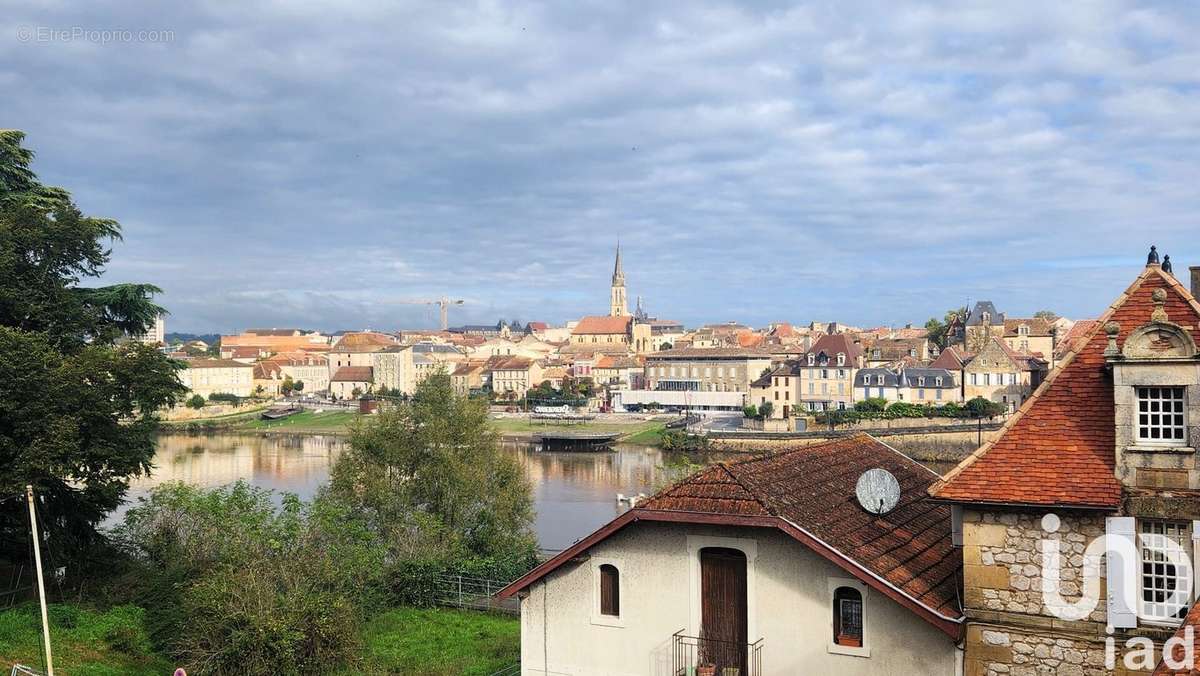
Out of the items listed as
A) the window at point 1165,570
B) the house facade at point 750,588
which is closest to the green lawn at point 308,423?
the house facade at point 750,588

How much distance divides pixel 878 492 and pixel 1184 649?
4774 mm

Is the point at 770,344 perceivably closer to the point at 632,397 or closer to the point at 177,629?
the point at 632,397

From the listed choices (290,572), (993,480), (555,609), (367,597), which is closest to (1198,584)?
(993,480)

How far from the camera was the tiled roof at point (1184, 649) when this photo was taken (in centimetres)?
627

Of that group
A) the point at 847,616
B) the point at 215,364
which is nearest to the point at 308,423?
the point at 215,364

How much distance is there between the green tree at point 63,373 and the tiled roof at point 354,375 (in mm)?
106478

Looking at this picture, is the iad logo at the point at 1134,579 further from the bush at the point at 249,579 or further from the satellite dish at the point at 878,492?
the bush at the point at 249,579

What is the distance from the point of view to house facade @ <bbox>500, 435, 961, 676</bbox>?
9.75 m

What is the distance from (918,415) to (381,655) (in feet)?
192

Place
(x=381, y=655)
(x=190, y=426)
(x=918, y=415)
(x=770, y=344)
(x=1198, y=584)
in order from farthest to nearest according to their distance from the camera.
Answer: (x=770, y=344)
(x=190, y=426)
(x=918, y=415)
(x=381, y=655)
(x=1198, y=584)

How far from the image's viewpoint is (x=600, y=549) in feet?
36.8

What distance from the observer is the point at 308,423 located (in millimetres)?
97750

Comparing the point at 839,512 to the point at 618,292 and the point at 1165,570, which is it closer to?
the point at 1165,570

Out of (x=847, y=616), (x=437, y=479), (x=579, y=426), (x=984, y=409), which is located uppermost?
(x=847, y=616)
